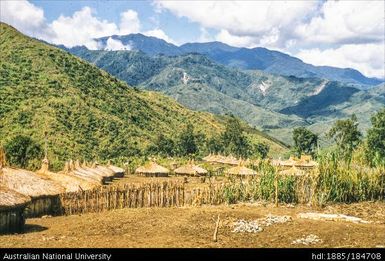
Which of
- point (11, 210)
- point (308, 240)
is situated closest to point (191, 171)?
point (11, 210)

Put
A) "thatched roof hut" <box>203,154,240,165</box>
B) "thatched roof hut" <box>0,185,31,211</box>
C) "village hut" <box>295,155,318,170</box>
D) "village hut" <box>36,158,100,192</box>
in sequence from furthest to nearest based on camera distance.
Answer: 1. "thatched roof hut" <box>203,154,240,165</box>
2. "village hut" <box>295,155,318,170</box>
3. "village hut" <box>36,158,100,192</box>
4. "thatched roof hut" <box>0,185,31,211</box>

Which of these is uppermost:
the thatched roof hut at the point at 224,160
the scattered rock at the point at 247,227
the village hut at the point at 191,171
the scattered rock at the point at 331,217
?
the thatched roof hut at the point at 224,160

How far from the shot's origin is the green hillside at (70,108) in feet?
203

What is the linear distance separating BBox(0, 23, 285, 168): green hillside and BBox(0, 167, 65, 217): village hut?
31.4 m

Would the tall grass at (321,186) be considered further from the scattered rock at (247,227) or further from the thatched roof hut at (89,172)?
the thatched roof hut at (89,172)

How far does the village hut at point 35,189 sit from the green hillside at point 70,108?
3140cm

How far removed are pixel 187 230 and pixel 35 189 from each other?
25.1ft

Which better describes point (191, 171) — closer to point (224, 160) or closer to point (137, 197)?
point (224, 160)

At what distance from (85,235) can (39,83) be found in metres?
61.8

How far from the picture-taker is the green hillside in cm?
6181

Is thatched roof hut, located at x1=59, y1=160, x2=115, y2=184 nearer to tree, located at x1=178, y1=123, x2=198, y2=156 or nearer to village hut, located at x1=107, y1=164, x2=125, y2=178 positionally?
village hut, located at x1=107, y1=164, x2=125, y2=178

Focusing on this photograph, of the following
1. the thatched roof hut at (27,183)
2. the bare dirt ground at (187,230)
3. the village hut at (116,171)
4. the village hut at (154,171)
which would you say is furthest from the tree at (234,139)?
the thatched roof hut at (27,183)

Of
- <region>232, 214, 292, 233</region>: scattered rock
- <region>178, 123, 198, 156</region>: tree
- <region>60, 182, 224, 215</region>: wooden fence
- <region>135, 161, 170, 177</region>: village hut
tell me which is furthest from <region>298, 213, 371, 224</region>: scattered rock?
<region>178, 123, 198, 156</region>: tree

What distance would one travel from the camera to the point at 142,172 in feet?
162
